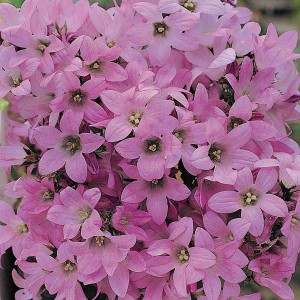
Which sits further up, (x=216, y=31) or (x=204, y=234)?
(x=216, y=31)

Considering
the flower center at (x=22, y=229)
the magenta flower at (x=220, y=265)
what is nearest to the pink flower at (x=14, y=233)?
the flower center at (x=22, y=229)

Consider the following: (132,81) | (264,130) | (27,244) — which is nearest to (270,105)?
(264,130)

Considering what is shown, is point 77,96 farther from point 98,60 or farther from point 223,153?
point 223,153

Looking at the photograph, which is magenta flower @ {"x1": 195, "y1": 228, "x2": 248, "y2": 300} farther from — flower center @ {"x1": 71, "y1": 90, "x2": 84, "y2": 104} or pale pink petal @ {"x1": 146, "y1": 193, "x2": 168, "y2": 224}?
flower center @ {"x1": 71, "y1": 90, "x2": 84, "y2": 104}

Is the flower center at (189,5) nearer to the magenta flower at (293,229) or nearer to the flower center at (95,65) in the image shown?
the flower center at (95,65)

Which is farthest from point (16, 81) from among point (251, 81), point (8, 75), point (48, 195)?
point (251, 81)

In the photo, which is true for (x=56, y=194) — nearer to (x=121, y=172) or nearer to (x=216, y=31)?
(x=121, y=172)
